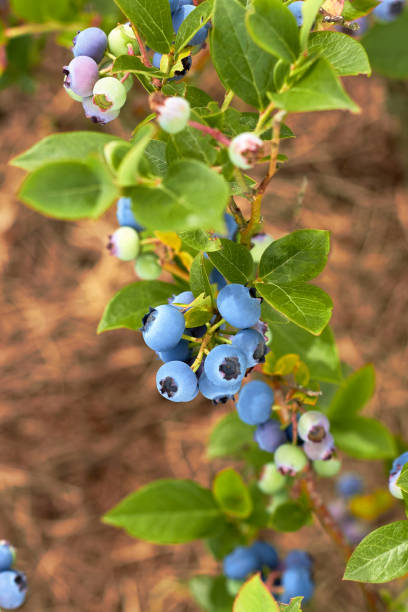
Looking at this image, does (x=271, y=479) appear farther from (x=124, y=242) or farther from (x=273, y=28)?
(x=273, y=28)

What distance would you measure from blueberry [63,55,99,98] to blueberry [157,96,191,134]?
0.90 feet

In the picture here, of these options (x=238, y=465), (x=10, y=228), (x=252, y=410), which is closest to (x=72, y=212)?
(x=252, y=410)

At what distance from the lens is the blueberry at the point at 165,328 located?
95 cm

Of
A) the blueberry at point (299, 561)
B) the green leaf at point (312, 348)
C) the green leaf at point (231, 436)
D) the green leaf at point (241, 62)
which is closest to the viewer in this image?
the green leaf at point (241, 62)

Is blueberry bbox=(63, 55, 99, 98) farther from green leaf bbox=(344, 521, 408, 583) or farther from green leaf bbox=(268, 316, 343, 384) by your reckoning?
green leaf bbox=(344, 521, 408, 583)

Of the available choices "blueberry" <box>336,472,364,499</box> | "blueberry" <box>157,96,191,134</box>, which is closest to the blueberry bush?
"blueberry" <box>157,96,191,134</box>

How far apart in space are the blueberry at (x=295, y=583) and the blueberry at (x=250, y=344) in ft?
2.94

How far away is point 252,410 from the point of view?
4.18 feet

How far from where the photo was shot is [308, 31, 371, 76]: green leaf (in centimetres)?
91

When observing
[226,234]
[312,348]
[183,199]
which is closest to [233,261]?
[226,234]

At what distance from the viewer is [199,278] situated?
3.45 feet

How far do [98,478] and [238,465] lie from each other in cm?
66

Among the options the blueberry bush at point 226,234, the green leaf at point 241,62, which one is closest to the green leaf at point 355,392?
the blueberry bush at point 226,234

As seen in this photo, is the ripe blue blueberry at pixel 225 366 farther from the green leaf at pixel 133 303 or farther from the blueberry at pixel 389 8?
the blueberry at pixel 389 8
